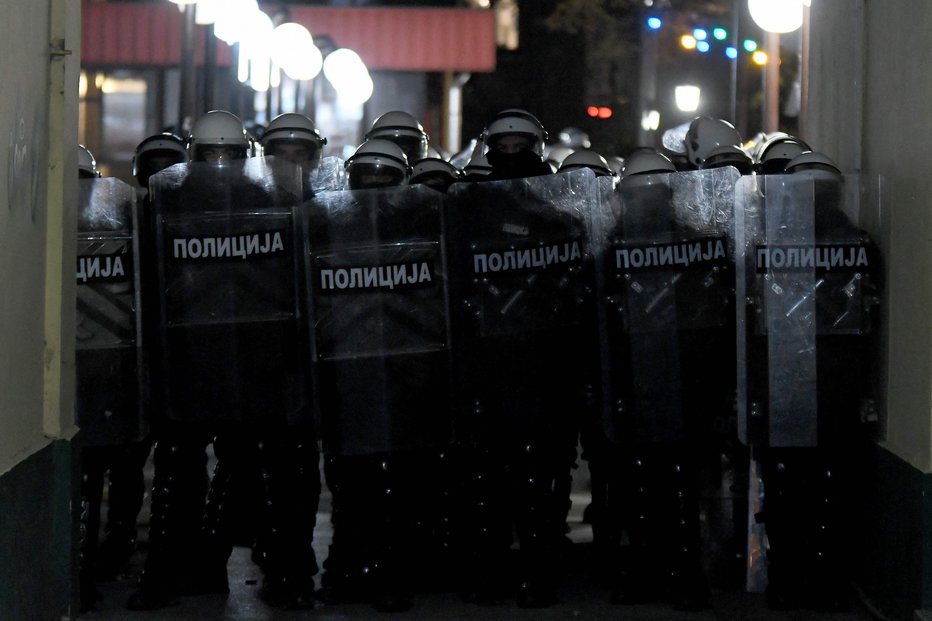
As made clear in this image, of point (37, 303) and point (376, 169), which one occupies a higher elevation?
point (376, 169)

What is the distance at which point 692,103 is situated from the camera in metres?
24.2

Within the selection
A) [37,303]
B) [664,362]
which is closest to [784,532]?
[664,362]

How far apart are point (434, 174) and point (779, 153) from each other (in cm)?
187

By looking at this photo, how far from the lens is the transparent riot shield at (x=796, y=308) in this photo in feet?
23.0

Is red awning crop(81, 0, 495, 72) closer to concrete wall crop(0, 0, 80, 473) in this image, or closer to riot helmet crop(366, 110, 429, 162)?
riot helmet crop(366, 110, 429, 162)

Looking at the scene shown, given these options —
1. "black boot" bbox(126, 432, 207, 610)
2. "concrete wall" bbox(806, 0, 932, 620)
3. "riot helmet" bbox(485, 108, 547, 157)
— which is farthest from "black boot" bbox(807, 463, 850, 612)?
"black boot" bbox(126, 432, 207, 610)

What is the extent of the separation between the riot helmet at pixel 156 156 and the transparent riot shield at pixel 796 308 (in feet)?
10.3

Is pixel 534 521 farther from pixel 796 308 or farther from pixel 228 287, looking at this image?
pixel 228 287

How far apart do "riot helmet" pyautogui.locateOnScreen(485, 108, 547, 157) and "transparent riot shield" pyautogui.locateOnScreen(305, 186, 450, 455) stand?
65 cm

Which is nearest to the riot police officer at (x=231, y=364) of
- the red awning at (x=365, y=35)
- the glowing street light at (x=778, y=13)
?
the glowing street light at (x=778, y=13)

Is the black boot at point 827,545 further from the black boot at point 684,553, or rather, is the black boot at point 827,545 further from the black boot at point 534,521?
the black boot at point 534,521

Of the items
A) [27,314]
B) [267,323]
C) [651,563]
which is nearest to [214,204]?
[267,323]

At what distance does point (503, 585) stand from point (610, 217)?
1.82 m

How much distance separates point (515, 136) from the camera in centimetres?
752
